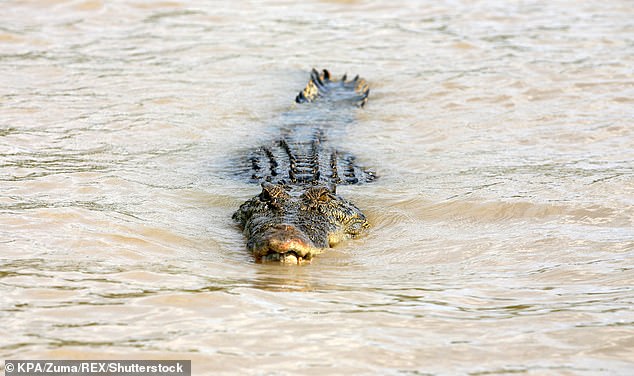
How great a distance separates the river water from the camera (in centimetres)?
384

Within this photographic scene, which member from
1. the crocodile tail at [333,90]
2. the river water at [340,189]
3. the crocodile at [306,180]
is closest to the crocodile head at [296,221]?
the crocodile at [306,180]

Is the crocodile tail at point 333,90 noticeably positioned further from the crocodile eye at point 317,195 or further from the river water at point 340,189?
the crocodile eye at point 317,195

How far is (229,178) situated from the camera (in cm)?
717

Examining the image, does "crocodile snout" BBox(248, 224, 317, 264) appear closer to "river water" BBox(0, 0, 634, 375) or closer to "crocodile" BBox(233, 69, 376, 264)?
"crocodile" BBox(233, 69, 376, 264)

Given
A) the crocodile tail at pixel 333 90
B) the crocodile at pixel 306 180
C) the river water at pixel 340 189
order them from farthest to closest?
1. the crocodile tail at pixel 333 90
2. the crocodile at pixel 306 180
3. the river water at pixel 340 189

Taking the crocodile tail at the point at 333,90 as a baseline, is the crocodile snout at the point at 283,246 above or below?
above

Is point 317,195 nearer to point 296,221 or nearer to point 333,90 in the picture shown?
point 296,221

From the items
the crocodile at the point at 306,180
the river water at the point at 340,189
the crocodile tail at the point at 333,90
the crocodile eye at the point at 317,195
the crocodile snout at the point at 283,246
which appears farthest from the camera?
the crocodile tail at the point at 333,90

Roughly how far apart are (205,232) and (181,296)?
153cm

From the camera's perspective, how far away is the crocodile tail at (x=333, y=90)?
973 cm

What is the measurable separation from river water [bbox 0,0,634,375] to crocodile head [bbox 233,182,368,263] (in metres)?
0.11

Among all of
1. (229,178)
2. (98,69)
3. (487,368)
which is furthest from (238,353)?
(98,69)

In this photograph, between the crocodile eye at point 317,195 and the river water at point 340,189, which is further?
the crocodile eye at point 317,195

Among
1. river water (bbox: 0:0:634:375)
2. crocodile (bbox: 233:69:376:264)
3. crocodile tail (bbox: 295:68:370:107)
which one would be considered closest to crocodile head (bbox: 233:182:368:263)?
crocodile (bbox: 233:69:376:264)
